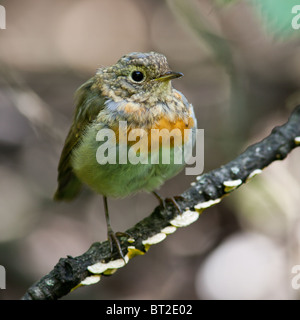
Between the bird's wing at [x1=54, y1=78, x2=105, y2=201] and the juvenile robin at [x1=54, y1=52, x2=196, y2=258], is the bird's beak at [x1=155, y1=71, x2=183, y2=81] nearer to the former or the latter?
the juvenile robin at [x1=54, y1=52, x2=196, y2=258]

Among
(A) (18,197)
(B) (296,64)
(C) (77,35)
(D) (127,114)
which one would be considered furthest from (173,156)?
(C) (77,35)

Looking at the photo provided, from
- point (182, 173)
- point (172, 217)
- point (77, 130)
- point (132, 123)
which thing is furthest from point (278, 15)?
point (182, 173)

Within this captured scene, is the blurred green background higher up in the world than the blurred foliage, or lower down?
higher up

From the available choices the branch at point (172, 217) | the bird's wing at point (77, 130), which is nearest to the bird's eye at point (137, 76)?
the bird's wing at point (77, 130)

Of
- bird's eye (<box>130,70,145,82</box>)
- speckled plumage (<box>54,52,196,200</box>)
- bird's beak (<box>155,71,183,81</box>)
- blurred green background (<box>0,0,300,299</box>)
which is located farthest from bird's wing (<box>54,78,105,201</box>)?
blurred green background (<box>0,0,300,299</box>)

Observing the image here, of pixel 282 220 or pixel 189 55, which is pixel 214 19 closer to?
pixel 189 55

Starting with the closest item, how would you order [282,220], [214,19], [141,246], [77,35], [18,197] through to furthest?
[141,246] < [282,220] < [18,197] < [214,19] < [77,35]
